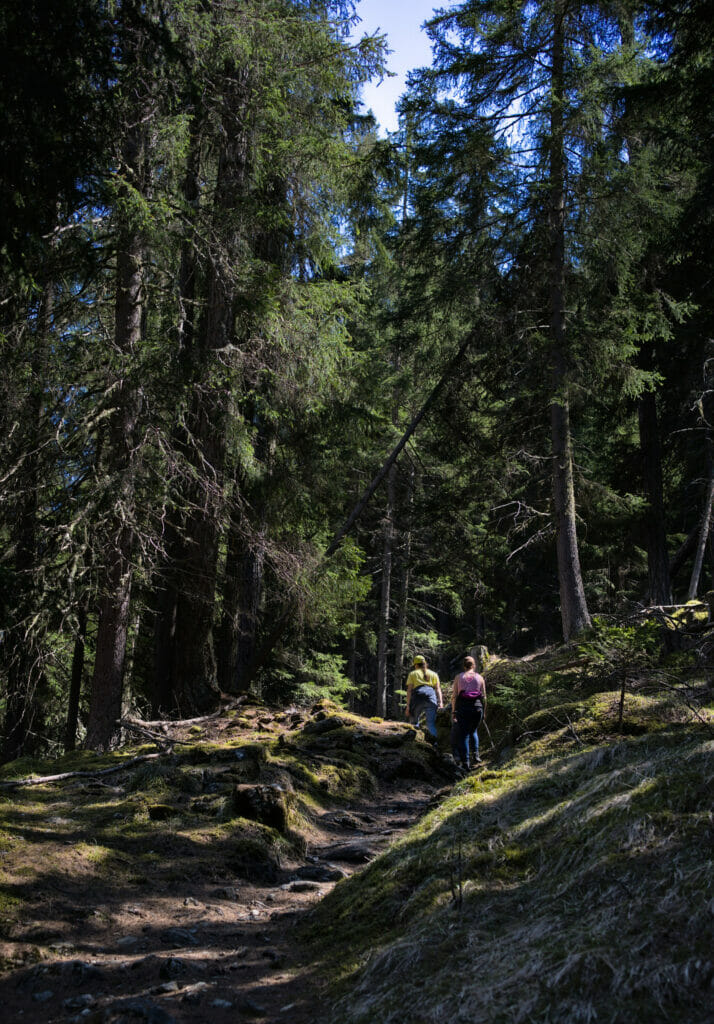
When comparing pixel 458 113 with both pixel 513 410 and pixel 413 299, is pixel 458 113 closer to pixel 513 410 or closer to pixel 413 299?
pixel 413 299

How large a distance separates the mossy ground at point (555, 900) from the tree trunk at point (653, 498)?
12.2 metres

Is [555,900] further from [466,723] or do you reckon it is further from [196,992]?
[466,723]

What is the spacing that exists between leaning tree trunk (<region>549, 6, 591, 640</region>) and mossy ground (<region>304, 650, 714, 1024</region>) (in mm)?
7834

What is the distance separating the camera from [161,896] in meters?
5.29

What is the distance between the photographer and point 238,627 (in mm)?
14445

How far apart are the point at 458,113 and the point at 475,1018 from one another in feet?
48.5

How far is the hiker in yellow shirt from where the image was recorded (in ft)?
39.7

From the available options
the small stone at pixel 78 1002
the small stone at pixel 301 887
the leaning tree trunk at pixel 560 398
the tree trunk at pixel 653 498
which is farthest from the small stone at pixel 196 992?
the tree trunk at pixel 653 498

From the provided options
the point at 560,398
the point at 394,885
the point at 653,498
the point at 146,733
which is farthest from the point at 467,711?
the point at 653,498

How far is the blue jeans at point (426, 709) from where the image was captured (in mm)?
12070

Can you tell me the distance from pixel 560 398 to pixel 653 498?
547 centimetres

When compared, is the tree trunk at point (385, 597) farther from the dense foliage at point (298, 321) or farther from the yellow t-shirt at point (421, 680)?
the yellow t-shirt at point (421, 680)

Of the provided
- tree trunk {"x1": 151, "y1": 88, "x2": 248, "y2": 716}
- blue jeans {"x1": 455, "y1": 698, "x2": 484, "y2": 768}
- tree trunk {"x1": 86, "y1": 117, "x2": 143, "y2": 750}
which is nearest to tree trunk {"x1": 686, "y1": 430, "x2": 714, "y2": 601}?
blue jeans {"x1": 455, "y1": 698, "x2": 484, "y2": 768}

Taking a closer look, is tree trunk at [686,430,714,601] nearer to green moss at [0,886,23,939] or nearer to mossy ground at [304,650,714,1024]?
mossy ground at [304,650,714,1024]
